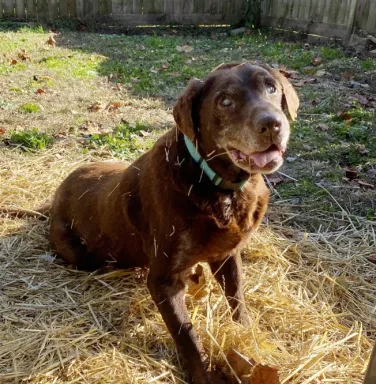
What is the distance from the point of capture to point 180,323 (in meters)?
2.95

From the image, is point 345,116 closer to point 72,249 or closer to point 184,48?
point 72,249

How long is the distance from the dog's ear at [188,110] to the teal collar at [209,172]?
0.09 m

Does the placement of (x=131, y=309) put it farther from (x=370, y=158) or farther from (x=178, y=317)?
(x=370, y=158)

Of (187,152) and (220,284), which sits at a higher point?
(187,152)

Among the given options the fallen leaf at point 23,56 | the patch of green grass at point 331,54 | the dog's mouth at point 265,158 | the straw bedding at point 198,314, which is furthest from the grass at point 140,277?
the patch of green grass at point 331,54

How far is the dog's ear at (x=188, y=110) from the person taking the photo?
2.86 metres

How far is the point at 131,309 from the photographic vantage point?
136 inches

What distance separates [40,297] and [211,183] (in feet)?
5.09

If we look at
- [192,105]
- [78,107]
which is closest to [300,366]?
[192,105]

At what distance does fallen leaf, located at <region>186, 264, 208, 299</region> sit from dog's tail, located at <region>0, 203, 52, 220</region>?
162 centimetres

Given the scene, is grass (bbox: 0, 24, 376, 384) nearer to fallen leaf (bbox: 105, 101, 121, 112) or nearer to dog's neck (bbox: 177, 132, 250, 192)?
fallen leaf (bbox: 105, 101, 121, 112)

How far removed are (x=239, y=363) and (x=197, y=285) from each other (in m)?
0.78

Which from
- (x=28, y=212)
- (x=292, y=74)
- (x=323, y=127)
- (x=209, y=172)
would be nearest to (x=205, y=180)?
(x=209, y=172)

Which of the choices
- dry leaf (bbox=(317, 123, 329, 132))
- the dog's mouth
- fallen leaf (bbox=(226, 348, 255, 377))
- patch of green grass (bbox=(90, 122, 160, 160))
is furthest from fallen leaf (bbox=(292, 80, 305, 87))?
fallen leaf (bbox=(226, 348, 255, 377))
